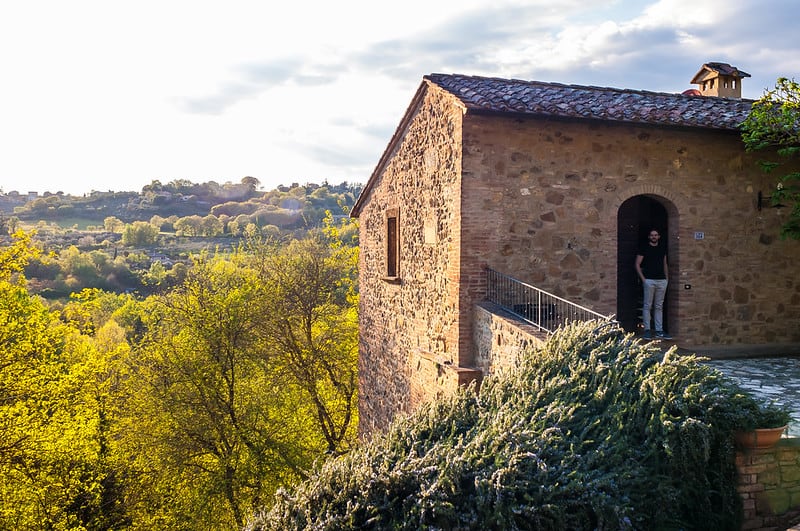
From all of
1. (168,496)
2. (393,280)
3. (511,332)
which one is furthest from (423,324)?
(168,496)

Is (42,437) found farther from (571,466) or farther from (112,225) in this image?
(112,225)

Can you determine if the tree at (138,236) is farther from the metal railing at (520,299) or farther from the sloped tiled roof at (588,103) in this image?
the metal railing at (520,299)

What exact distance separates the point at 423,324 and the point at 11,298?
10555 mm

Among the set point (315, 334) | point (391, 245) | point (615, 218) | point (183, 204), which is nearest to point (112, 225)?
point (183, 204)

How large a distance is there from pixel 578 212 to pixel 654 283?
5.90ft

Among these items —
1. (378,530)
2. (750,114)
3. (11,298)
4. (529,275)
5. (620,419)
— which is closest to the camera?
(378,530)

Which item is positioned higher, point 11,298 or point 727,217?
point 727,217

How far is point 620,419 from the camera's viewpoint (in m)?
4.66

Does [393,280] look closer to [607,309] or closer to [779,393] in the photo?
[607,309]

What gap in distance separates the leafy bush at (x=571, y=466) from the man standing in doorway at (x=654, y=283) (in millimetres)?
4207

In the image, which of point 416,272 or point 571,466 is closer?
point 571,466

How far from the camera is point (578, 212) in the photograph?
8.65m

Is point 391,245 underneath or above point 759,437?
above

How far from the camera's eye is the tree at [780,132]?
866 cm
